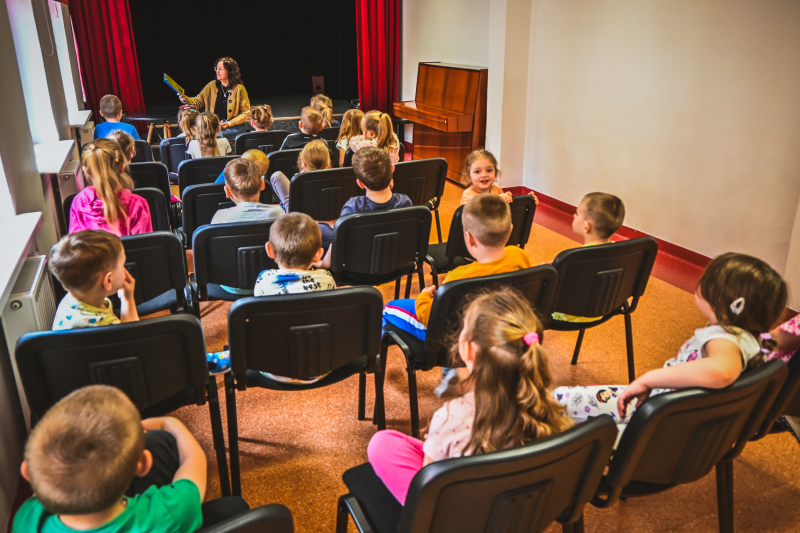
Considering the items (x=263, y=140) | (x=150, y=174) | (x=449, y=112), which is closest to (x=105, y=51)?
(x=263, y=140)

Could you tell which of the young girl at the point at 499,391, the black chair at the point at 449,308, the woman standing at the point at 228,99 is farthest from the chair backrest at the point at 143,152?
the young girl at the point at 499,391

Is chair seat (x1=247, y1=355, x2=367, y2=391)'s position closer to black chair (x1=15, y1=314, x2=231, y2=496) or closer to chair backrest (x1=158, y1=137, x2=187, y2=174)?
black chair (x1=15, y1=314, x2=231, y2=496)

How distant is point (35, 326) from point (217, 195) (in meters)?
1.33

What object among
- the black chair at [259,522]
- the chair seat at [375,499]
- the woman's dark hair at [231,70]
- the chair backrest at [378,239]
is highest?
the woman's dark hair at [231,70]

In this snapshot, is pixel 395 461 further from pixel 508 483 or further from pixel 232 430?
pixel 232 430

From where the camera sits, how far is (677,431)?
133 cm

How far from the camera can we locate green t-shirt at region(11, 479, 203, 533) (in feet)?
3.25

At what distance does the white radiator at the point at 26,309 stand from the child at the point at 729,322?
6.54ft

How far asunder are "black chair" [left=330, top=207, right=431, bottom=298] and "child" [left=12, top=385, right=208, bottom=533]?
4.94 ft

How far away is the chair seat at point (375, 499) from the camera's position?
1295 mm

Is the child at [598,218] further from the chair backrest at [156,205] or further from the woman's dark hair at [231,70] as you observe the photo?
the woman's dark hair at [231,70]

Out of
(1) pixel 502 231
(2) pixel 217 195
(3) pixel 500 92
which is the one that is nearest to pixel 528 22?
(3) pixel 500 92

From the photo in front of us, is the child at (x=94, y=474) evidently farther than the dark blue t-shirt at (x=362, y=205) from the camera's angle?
No

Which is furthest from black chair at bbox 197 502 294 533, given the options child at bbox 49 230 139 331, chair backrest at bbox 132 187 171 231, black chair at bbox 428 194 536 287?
chair backrest at bbox 132 187 171 231
